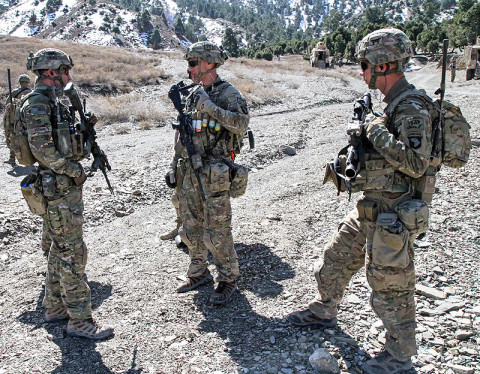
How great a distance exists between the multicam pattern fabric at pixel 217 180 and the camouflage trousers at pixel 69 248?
1.19 metres

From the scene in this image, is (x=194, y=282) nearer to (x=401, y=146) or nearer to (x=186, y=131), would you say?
(x=186, y=131)

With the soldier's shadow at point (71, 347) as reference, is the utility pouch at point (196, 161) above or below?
above

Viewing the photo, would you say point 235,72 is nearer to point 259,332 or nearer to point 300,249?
point 300,249

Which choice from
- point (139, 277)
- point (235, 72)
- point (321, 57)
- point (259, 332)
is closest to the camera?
point (259, 332)

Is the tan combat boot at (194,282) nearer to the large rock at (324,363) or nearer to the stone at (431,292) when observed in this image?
the large rock at (324,363)

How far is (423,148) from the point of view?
3.19 metres

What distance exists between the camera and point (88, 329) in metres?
4.11

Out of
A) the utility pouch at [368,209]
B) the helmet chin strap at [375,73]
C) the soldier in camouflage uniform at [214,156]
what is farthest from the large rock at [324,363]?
the helmet chin strap at [375,73]

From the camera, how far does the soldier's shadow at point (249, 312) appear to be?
394cm

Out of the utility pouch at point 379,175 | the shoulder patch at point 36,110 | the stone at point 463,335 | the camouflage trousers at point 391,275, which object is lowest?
the stone at point 463,335

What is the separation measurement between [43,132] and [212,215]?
181cm

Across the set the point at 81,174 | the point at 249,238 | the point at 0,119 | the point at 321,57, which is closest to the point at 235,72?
the point at 0,119

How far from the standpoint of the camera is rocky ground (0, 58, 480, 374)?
12.4 ft

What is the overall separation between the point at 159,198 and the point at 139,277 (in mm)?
3164
